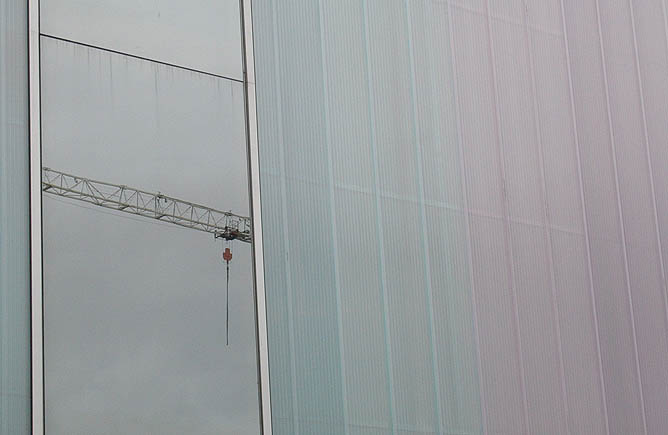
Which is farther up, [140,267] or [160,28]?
[160,28]

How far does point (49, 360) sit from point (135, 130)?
2.70ft

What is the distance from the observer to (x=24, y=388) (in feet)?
11.1

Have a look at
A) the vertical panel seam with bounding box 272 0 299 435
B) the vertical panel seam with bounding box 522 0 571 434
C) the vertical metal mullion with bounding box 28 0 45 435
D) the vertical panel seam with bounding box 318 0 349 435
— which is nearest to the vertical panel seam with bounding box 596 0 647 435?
the vertical panel seam with bounding box 522 0 571 434

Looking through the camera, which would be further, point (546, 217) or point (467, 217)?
point (546, 217)

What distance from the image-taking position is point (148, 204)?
11.9 feet

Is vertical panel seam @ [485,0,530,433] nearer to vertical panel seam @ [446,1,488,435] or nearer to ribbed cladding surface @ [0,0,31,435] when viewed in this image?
vertical panel seam @ [446,1,488,435]

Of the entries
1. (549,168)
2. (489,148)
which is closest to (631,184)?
(549,168)

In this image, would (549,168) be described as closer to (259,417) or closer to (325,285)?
(325,285)

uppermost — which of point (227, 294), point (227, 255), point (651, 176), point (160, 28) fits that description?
point (160, 28)

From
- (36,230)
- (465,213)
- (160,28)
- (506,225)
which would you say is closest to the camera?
(36,230)

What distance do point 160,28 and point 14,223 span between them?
33.4 inches

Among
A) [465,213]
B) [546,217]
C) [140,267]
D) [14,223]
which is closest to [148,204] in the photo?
[140,267]

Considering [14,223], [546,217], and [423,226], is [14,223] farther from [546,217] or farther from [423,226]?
[546,217]

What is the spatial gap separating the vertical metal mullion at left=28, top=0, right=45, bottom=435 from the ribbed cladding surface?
0.02 metres
